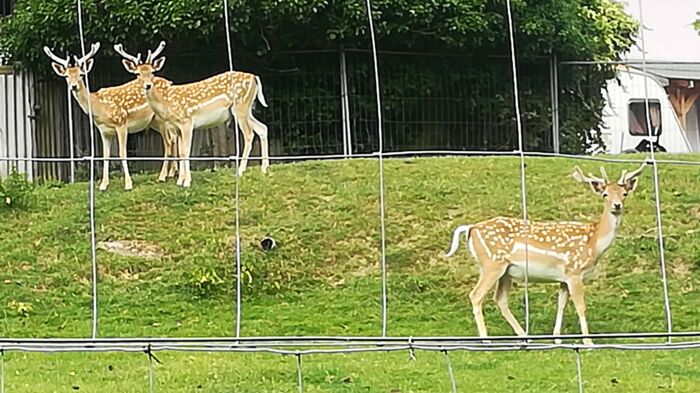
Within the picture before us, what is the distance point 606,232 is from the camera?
5.23 meters

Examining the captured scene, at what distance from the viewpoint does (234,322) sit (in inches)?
226

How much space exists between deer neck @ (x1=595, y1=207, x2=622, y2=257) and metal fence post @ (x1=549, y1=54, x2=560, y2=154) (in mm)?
3001

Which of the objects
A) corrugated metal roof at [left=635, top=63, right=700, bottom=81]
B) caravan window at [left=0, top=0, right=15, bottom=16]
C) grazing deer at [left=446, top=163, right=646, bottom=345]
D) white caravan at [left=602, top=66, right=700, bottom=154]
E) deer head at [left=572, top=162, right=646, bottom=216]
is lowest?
grazing deer at [left=446, top=163, right=646, bottom=345]

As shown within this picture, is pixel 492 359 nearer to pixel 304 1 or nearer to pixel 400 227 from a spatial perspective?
pixel 400 227

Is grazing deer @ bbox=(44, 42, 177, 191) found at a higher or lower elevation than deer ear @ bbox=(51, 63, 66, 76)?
lower

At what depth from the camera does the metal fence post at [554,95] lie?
820 cm

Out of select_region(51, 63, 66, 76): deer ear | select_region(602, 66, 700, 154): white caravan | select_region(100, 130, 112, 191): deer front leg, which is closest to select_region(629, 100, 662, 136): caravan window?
select_region(602, 66, 700, 154): white caravan

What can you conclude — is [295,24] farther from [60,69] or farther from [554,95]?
[60,69]

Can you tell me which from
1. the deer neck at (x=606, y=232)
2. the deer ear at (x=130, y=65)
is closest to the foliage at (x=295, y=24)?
the deer ear at (x=130, y=65)

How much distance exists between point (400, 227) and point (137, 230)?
1.45 meters

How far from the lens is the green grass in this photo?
445cm

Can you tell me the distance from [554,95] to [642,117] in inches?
25.5

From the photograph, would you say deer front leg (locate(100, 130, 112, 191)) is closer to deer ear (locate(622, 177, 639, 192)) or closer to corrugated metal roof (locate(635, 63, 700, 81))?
deer ear (locate(622, 177, 639, 192))

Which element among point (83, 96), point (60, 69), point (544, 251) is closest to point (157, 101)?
point (83, 96)
